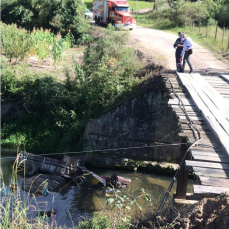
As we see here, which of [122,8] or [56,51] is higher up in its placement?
[122,8]

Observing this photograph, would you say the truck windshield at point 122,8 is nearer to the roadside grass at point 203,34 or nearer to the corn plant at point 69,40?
the roadside grass at point 203,34

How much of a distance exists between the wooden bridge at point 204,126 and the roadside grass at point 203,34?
23.3 feet

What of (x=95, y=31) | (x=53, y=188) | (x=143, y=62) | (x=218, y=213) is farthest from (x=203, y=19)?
(x=218, y=213)

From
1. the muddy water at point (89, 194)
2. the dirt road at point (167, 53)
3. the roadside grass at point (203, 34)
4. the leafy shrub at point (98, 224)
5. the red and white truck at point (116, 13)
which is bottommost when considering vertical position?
the muddy water at point (89, 194)

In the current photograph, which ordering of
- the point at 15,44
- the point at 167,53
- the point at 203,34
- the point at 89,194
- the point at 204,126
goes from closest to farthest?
the point at 204,126 → the point at 89,194 → the point at 167,53 → the point at 15,44 → the point at 203,34

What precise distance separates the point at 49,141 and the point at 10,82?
3.99 m

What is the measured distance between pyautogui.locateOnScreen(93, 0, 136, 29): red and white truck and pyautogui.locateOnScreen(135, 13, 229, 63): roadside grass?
3.71 m

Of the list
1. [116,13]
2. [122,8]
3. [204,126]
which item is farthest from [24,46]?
[204,126]

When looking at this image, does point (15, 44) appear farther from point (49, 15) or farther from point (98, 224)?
point (98, 224)

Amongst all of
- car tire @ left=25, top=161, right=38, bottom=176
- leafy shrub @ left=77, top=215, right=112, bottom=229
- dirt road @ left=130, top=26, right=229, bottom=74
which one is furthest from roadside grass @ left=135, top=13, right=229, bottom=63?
leafy shrub @ left=77, top=215, right=112, bottom=229

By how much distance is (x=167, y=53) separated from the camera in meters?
20.6

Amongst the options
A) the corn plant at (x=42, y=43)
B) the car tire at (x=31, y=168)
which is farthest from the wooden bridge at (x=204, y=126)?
the corn plant at (x=42, y=43)

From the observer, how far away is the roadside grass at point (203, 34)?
2156 centimetres

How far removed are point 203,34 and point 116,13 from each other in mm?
6826
